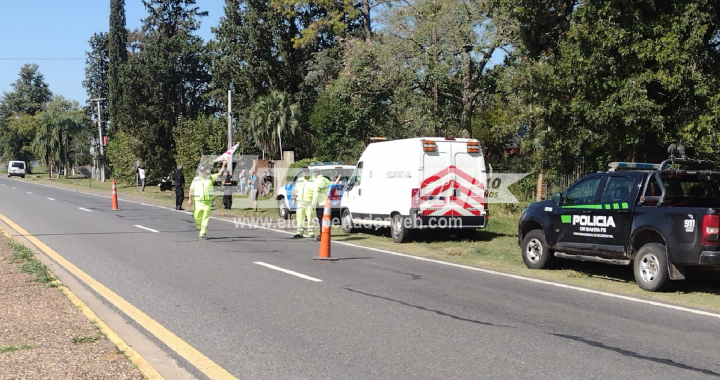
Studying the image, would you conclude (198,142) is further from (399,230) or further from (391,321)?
(391,321)

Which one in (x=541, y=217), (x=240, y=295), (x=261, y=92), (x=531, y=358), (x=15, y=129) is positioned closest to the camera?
(x=531, y=358)

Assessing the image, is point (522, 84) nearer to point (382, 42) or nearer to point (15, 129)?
point (382, 42)

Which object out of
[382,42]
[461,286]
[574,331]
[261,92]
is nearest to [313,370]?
[574,331]

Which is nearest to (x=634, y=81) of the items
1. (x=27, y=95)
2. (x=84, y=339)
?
(x=84, y=339)

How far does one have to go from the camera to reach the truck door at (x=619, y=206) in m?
10.4

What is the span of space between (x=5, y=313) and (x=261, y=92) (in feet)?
139

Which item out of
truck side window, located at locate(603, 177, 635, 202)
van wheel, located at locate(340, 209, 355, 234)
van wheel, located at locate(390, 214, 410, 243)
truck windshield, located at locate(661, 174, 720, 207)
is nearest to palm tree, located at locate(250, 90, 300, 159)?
van wheel, located at locate(340, 209, 355, 234)

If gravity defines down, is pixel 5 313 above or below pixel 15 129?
below

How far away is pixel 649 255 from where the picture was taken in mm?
9961

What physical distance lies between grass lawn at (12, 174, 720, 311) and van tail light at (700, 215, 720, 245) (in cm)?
84

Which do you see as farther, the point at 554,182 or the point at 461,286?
the point at 554,182

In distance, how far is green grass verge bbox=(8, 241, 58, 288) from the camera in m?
9.48

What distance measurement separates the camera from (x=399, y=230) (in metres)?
16.2

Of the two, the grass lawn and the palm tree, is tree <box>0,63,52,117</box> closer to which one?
the palm tree
